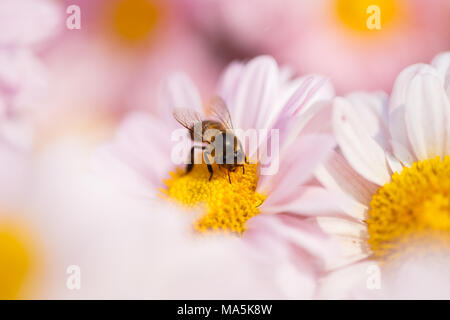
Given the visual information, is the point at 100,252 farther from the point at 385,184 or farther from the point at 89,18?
the point at 89,18

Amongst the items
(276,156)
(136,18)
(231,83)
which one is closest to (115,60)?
(136,18)

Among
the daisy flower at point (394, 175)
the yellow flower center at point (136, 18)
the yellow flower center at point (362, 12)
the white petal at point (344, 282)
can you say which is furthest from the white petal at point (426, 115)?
the yellow flower center at point (136, 18)

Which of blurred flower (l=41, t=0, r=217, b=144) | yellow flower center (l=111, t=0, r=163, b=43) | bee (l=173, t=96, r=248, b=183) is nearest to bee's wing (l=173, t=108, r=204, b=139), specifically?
bee (l=173, t=96, r=248, b=183)

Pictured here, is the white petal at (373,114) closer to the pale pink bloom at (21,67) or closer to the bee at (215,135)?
the bee at (215,135)

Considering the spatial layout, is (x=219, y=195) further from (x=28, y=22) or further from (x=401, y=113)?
(x=28, y=22)

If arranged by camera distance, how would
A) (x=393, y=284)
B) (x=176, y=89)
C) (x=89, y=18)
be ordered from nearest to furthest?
(x=393, y=284) < (x=176, y=89) < (x=89, y=18)
